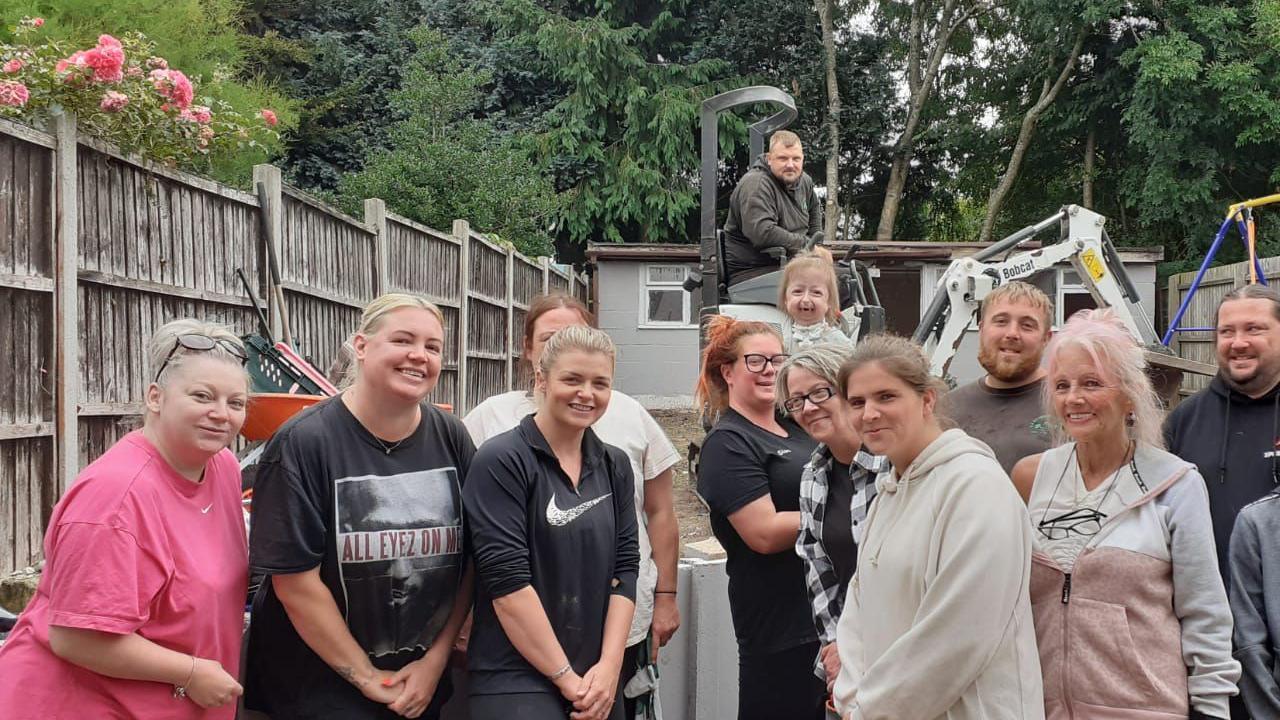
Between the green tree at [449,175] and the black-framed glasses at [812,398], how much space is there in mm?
12790

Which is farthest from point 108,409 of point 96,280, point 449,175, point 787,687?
point 449,175

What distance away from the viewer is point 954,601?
6.67 ft

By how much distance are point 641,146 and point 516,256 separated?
1005 centimetres

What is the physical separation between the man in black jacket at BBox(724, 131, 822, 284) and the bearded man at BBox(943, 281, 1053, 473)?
335 centimetres

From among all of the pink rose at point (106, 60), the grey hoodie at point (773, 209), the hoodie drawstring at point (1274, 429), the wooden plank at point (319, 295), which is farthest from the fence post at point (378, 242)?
the hoodie drawstring at point (1274, 429)

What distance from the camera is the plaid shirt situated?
2.64 m

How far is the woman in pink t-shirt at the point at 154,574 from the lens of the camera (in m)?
2.11

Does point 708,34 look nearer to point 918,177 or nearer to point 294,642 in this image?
point 918,177

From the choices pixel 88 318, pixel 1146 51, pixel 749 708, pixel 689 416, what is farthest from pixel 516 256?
pixel 1146 51

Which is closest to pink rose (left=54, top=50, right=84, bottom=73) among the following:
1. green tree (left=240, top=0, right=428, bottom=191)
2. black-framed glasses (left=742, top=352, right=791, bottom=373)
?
black-framed glasses (left=742, top=352, right=791, bottom=373)

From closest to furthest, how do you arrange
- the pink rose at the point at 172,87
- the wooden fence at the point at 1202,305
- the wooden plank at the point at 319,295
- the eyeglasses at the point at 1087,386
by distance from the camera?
the eyeglasses at the point at 1087,386 → the pink rose at the point at 172,87 → the wooden plank at the point at 319,295 → the wooden fence at the point at 1202,305

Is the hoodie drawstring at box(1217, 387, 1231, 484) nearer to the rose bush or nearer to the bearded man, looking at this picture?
the bearded man

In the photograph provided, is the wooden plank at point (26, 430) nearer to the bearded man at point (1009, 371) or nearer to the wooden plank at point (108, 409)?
the wooden plank at point (108, 409)

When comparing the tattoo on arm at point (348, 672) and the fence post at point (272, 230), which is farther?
the fence post at point (272, 230)
